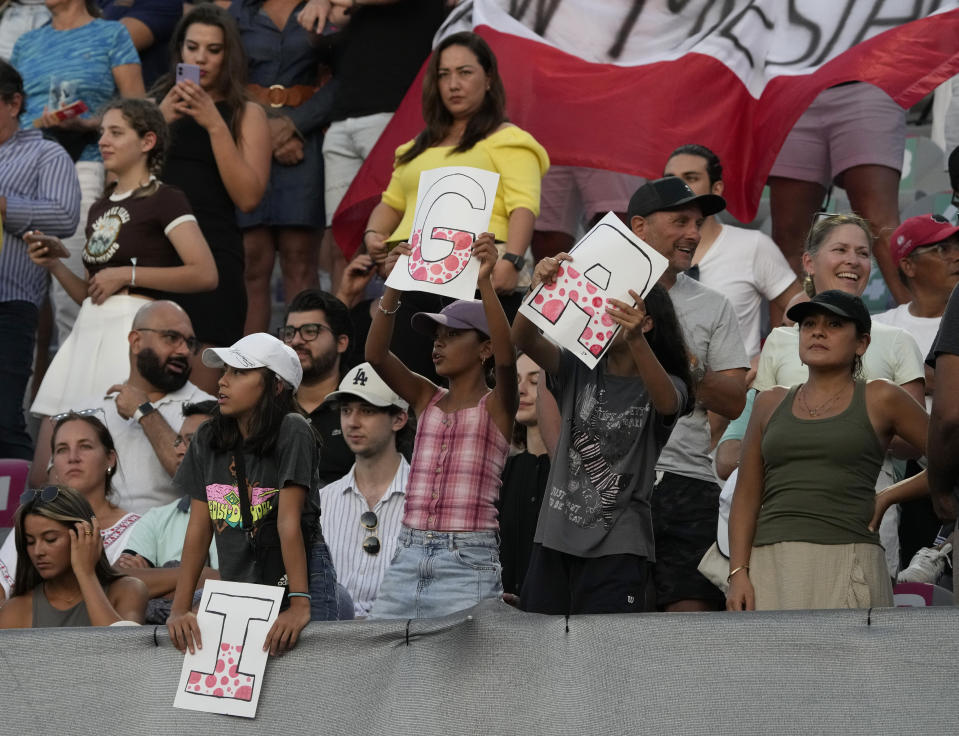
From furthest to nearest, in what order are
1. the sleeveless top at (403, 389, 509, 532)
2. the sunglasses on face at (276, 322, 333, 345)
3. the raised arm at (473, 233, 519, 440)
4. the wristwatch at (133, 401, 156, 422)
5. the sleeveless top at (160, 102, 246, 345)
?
the sleeveless top at (160, 102, 246, 345), the sunglasses on face at (276, 322, 333, 345), the wristwatch at (133, 401, 156, 422), the sleeveless top at (403, 389, 509, 532), the raised arm at (473, 233, 519, 440)

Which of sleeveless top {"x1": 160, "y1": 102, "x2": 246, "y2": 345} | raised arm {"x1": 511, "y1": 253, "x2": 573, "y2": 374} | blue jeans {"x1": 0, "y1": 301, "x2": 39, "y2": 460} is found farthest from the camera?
sleeveless top {"x1": 160, "y1": 102, "x2": 246, "y2": 345}

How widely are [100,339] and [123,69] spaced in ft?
6.47

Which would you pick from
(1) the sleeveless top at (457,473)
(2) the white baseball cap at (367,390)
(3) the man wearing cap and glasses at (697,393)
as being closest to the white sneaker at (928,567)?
(3) the man wearing cap and glasses at (697,393)

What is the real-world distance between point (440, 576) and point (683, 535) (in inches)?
32.2

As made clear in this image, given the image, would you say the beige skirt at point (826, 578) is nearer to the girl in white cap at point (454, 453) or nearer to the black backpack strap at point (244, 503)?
the girl in white cap at point (454, 453)

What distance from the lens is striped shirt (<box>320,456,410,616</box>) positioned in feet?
19.0

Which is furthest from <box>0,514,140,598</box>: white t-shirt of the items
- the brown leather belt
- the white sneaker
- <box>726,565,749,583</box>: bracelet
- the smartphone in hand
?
the white sneaker

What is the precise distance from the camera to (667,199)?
501 cm

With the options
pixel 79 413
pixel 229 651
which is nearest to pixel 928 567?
pixel 229 651

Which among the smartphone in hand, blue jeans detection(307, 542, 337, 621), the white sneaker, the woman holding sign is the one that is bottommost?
blue jeans detection(307, 542, 337, 621)

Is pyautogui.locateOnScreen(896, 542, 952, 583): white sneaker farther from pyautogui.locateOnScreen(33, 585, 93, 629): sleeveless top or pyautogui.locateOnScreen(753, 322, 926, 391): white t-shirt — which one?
pyautogui.locateOnScreen(33, 585, 93, 629): sleeveless top

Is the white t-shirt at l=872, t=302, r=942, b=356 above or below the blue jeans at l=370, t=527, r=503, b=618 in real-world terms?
above

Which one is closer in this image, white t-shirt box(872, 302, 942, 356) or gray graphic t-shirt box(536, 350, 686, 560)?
gray graphic t-shirt box(536, 350, 686, 560)

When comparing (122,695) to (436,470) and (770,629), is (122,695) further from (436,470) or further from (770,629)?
(770,629)
